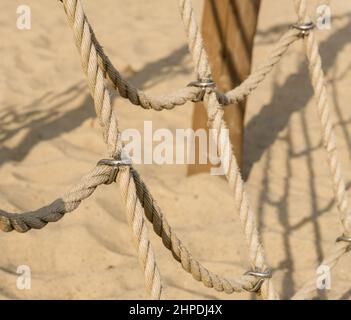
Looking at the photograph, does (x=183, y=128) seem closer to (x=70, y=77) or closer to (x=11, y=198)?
(x=70, y=77)

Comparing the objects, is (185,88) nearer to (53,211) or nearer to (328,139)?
(328,139)

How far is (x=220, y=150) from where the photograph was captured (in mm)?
1781

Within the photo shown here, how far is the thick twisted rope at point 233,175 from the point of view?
5.60ft

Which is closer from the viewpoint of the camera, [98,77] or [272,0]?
[98,77]

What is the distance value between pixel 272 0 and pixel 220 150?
3013mm

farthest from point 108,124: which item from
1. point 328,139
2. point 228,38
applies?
point 228,38

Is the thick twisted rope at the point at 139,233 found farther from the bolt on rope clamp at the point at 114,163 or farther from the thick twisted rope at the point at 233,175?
the thick twisted rope at the point at 233,175

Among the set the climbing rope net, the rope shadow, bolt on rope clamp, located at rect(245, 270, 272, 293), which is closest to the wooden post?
the rope shadow

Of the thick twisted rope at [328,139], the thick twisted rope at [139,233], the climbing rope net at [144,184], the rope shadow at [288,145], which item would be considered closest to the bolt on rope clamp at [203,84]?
the climbing rope net at [144,184]

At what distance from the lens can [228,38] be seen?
266 centimetres

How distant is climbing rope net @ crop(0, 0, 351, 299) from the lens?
1420mm

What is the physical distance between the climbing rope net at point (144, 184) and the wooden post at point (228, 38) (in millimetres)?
580
